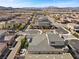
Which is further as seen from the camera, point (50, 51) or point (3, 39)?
point (3, 39)

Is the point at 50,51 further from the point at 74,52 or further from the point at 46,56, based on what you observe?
the point at 74,52

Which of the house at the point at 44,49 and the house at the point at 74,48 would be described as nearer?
the house at the point at 44,49

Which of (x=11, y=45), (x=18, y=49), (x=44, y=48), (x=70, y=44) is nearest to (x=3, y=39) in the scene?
(x=11, y=45)

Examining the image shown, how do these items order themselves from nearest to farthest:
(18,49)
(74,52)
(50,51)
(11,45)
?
(50,51) < (74,52) < (18,49) < (11,45)

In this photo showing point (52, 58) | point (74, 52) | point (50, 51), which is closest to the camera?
point (52, 58)

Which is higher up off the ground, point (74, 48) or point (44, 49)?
point (44, 49)

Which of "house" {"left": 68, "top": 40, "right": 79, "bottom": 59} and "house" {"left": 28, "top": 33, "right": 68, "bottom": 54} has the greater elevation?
"house" {"left": 28, "top": 33, "right": 68, "bottom": 54}

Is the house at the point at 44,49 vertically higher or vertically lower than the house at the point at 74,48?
higher

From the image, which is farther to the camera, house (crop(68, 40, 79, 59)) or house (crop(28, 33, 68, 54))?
house (crop(68, 40, 79, 59))

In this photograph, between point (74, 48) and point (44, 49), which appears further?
point (74, 48)

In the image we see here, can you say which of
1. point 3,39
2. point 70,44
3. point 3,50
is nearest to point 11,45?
point 3,39
